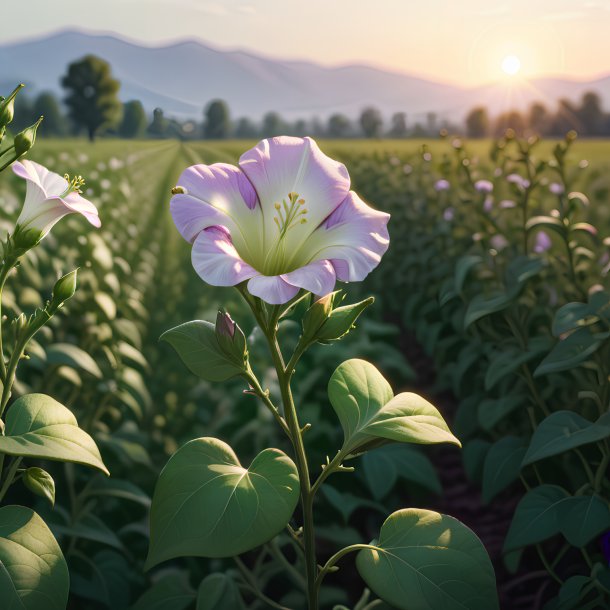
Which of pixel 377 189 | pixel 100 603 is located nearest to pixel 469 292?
pixel 100 603

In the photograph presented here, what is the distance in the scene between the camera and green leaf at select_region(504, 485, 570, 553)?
157 cm

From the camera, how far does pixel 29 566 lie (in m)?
0.99

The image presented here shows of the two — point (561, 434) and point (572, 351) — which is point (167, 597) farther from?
point (572, 351)

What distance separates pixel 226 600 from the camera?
4.54ft

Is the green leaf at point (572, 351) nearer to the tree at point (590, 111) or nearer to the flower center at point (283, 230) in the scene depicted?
the flower center at point (283, 230)

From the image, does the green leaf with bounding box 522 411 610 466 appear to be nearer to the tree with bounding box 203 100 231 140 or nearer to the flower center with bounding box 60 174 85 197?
the flower center with bounding box 60 174 85 197

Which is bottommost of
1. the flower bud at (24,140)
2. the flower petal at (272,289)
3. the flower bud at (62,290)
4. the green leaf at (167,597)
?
the green leaf at (167,597)

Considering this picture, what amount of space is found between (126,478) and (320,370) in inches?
26.7

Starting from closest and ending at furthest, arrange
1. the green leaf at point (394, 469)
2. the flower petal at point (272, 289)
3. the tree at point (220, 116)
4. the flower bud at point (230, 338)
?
the flower petal at point (272, 289)
the flower bud at point (230, 338)
the green leaf at point (394, 469)
the tree at point (220, 116)

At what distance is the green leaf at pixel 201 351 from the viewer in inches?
40.5

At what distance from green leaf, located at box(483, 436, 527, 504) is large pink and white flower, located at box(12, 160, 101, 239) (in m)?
1.22

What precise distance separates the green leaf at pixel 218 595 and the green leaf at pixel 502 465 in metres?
0.72

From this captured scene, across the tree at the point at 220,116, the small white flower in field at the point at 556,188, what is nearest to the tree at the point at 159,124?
the small white flower in field at the point at 556,188

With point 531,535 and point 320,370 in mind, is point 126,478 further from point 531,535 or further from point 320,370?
point 531,535
